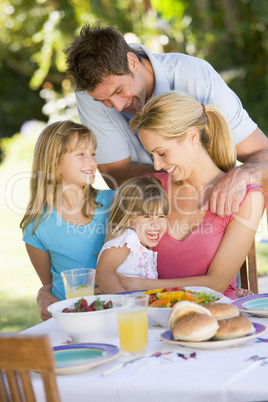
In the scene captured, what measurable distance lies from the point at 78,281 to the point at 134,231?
0.68 metres

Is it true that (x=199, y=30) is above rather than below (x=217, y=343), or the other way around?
above

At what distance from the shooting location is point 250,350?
1.34 metres

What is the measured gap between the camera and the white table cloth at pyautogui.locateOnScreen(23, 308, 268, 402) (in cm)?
114

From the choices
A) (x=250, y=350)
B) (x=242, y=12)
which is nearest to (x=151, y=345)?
(x=250, y=350)

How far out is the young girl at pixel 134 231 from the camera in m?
2.38

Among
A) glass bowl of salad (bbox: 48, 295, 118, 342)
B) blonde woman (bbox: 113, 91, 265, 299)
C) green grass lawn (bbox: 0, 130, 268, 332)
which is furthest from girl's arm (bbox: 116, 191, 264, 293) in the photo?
green grass lawn (bbox: 0, 130, 268, 332)

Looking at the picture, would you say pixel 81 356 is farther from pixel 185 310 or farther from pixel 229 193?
pixel 229 193

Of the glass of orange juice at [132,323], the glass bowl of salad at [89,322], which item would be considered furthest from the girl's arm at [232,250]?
the glass of orange juice at [132,323]

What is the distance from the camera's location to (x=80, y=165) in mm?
2658

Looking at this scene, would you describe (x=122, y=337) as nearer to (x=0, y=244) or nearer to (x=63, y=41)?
(x=0, y=244)

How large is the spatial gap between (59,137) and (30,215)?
0.40 meters

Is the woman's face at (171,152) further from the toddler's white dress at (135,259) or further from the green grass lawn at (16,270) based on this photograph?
the green grass lawn at (16,270)

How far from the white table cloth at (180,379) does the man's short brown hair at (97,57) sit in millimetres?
1489

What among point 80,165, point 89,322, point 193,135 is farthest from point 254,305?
point 80,165
